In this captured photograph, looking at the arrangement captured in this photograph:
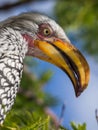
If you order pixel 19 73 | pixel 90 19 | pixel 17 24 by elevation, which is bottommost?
pixel 19 73

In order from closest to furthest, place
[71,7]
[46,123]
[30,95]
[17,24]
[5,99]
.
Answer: [46,123]
[5,99]
[17,24]
[30,95]
[71,7]

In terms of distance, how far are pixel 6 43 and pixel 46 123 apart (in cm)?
60

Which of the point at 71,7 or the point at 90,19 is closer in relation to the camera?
the point at 90,19

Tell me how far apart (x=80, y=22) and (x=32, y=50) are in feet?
9.09

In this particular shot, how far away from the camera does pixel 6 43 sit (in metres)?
3.67

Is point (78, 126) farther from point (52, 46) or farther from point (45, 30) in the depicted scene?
point (45, 30)

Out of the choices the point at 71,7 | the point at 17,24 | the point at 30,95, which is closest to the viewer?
the point at 17,24

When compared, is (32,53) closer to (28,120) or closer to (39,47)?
(39,47)

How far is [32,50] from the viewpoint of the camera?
3.86 m

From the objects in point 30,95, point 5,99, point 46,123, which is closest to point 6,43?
point 5,99

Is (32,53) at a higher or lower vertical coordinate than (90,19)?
lower

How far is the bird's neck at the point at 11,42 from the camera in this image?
12.0 ft

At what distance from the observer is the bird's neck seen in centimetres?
365

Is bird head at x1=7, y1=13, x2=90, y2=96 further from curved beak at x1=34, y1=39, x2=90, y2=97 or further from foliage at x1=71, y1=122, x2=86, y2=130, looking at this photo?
foliage at x1=71, y1=122, x2=86, y2=130
